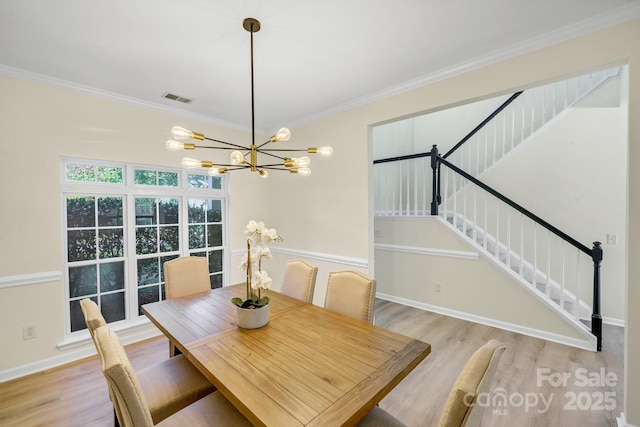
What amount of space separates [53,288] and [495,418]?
4.02 m

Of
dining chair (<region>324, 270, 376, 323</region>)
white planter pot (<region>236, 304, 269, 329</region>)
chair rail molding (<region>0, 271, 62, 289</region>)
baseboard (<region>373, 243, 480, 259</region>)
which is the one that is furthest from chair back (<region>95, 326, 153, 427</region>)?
baseboard (<region>373, 243, 480, 259</region>)

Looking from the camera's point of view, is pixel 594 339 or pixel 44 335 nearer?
pixel 44 335

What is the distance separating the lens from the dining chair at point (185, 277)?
256 centimetres

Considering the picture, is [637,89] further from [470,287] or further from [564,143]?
[470,287]

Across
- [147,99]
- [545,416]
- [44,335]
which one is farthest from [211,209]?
[545,416]

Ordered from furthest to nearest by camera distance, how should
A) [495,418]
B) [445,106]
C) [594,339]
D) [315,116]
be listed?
[315,116]
[594,339]
[445,106]
[495,418]

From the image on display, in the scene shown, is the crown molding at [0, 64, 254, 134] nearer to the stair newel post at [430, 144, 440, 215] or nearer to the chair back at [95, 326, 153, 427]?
the chair back at [95, 326, 153, 427]

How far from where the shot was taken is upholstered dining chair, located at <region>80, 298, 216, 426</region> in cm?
150

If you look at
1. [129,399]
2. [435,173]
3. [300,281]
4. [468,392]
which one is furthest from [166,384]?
[435,173]

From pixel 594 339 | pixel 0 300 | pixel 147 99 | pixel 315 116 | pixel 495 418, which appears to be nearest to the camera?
pixel 495 418

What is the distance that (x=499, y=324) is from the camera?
3.48 m

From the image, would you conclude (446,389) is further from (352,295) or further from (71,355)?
(71,355)

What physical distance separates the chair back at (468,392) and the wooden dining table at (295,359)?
37 cm

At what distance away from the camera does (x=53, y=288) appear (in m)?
2.69
